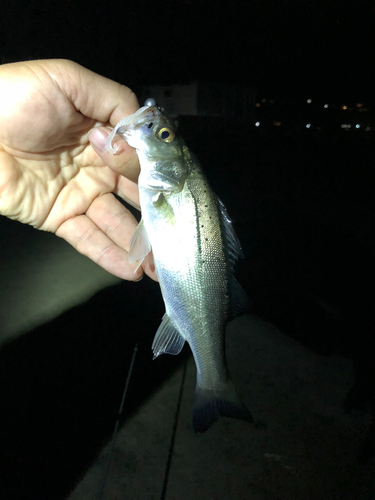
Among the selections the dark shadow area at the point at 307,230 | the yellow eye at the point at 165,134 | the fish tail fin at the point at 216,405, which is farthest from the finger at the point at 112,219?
the dark shadow area at the point at 307,230

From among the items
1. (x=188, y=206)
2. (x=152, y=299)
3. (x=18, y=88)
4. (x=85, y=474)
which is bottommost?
(x=85, y=474)

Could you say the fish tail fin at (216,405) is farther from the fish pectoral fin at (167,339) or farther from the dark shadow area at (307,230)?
the dark shadow area at (307,230)

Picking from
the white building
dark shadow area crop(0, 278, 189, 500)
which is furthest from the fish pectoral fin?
the white building

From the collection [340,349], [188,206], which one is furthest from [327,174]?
[188,206]

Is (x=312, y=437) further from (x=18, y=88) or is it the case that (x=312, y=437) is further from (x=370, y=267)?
(x=18, y=88)

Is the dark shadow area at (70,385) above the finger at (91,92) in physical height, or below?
below

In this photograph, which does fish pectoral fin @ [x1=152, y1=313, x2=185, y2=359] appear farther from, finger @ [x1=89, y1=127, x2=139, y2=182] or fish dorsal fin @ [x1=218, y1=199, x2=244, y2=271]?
finger @ [x1=89, y1=127, x2=139, y2=182]

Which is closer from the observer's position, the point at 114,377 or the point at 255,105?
the point at 114,377

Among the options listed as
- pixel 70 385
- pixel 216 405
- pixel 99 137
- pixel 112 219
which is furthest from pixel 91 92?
pixel 70 385
